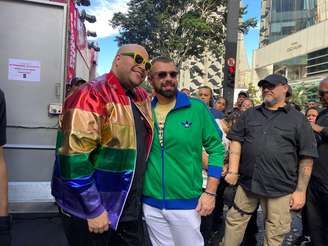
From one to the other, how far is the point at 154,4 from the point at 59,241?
14282mm

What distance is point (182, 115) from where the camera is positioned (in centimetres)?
314

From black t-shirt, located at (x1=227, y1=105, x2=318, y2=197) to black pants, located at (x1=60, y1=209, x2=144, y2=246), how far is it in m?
1.74

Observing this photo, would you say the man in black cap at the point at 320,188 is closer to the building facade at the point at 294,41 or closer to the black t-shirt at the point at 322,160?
the black t-shirt at the point at 322,160

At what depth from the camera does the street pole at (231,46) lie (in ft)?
26.4

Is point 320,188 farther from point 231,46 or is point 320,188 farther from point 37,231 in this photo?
point 231,46

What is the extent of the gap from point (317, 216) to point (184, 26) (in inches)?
488

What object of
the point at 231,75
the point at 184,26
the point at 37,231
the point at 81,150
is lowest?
the point at 37,231

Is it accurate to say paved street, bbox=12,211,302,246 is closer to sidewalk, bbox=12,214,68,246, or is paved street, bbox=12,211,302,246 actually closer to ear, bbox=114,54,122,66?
sidewalk, bbox=12,214,68,246

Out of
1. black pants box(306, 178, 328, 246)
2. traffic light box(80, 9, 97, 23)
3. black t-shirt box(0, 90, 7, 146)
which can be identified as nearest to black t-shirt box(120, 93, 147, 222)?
black t-shirt box(0, 90, 7, 146)

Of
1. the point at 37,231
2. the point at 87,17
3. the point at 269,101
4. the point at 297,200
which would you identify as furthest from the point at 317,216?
the point at 87,17

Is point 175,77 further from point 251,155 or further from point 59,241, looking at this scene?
point 59,241

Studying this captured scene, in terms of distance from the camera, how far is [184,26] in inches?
645

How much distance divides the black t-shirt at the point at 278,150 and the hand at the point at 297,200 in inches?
2.3

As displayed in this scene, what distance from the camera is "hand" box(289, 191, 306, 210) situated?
4.17m
